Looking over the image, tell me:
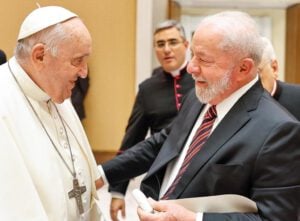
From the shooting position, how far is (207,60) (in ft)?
5.85

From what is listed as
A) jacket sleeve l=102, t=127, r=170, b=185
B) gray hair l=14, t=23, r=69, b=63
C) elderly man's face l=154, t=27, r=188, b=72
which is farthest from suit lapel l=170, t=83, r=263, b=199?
elderly man's face l=154, t=27, r=188, b=72

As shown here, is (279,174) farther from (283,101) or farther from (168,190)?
(283,101)

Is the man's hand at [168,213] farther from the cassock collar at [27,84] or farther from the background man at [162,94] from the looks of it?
the background man at [162,94]

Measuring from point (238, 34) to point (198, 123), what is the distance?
47 cm

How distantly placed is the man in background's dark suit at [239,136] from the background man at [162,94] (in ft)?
4.01

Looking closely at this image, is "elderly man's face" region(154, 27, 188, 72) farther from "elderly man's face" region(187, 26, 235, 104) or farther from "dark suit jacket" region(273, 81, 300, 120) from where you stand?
"elderly man's face" region(187, 26, 235, 104)

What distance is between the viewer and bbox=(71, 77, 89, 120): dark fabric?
17.5 ft

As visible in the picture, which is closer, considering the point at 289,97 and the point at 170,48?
the point at 289,97

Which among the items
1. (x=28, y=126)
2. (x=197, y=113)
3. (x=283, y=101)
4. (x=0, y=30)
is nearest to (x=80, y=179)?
(x=28, y=126)

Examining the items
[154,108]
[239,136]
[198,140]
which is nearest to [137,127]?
[154,108]

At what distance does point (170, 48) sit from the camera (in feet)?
11.6

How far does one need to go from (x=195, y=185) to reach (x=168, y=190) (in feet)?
0.64

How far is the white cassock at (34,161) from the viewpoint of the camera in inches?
61.6

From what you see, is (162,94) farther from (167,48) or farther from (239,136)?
(239,136)
